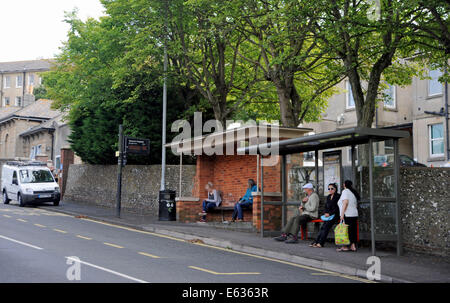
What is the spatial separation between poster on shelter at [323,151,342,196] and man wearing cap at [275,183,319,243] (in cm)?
57

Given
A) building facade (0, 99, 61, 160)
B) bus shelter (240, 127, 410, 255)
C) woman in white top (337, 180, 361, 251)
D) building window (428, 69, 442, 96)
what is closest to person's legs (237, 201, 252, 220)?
bus shelter (240, 127, 410, 255)

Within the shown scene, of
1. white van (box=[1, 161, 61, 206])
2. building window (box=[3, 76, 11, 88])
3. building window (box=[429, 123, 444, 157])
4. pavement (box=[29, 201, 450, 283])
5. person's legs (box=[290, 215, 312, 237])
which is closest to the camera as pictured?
pavement (box=[29, 201, 450, 283])

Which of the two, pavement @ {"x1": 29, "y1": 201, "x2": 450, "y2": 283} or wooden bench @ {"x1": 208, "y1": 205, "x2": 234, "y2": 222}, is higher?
wooden bench @ {"x1": 208, "y1": 205, "x2": 234, "y2": 222}

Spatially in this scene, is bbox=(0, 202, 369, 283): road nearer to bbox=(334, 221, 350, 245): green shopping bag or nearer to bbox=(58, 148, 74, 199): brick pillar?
bbox=(334, 221, 350, 245): green shopping bag

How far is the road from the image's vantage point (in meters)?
8.56

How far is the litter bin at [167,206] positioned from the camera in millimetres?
19859

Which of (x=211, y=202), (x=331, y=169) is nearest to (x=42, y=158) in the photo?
(x=211, y=202)

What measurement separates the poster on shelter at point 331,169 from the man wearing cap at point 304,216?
0.57 metres

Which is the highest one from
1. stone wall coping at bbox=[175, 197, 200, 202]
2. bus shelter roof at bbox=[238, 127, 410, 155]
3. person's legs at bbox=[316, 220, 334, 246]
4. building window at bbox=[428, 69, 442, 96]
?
building window at bbox=[428, 69, 442, 96]

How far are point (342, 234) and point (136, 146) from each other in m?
11.5

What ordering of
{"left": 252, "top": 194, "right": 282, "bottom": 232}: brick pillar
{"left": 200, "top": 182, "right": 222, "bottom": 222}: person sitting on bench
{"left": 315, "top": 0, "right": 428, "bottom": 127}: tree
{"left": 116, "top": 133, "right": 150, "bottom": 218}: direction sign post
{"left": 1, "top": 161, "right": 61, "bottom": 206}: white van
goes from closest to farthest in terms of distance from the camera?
{"left": 315, "top": 0, "right": 428, "bottom": 127}: tree, {"left": 252, "top": 194, "right": 282, "bottom": 232}: brick pillar, {"left": 200, "top": 182, "right": 222, "bottom": 222}: person sitting on bench, {"left": 116, "top": 133, "right": 150, "bottom": 218}: direction sign post, {"left": 1, "top": 161, "right": 61, "bottom": 206}: white van

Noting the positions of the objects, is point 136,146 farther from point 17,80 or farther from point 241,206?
point 17,80
